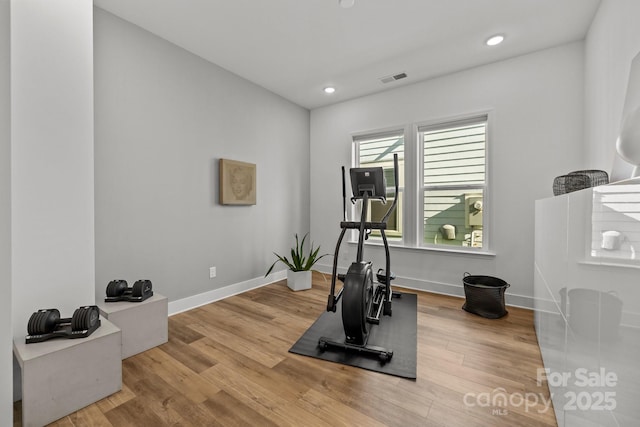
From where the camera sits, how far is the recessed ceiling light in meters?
2.69

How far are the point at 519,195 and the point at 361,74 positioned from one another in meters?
2.37

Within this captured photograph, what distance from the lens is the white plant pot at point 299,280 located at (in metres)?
3.62

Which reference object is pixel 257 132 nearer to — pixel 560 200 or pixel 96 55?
pixel 96 55

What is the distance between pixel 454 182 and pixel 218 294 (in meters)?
3.27

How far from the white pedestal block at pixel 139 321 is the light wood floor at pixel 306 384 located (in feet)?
0.28

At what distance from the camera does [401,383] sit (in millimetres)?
1731

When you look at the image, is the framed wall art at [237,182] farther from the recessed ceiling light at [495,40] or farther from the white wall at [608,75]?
the white wall at [608,75]

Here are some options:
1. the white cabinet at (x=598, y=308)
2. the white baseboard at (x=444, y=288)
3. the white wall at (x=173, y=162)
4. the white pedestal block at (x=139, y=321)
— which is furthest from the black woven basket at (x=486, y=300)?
the white pedestal block at (x=139, y=321)

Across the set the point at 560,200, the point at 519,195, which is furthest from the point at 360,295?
the point at 519,195

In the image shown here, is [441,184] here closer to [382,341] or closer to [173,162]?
[382,341]

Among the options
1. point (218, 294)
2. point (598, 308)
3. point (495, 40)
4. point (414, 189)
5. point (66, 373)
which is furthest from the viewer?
point (414, 189)

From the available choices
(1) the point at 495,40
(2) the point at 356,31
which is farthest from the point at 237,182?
(1) the point at 495,40

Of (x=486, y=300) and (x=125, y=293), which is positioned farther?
(x=486, y=300)

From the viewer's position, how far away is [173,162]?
2830 mm
